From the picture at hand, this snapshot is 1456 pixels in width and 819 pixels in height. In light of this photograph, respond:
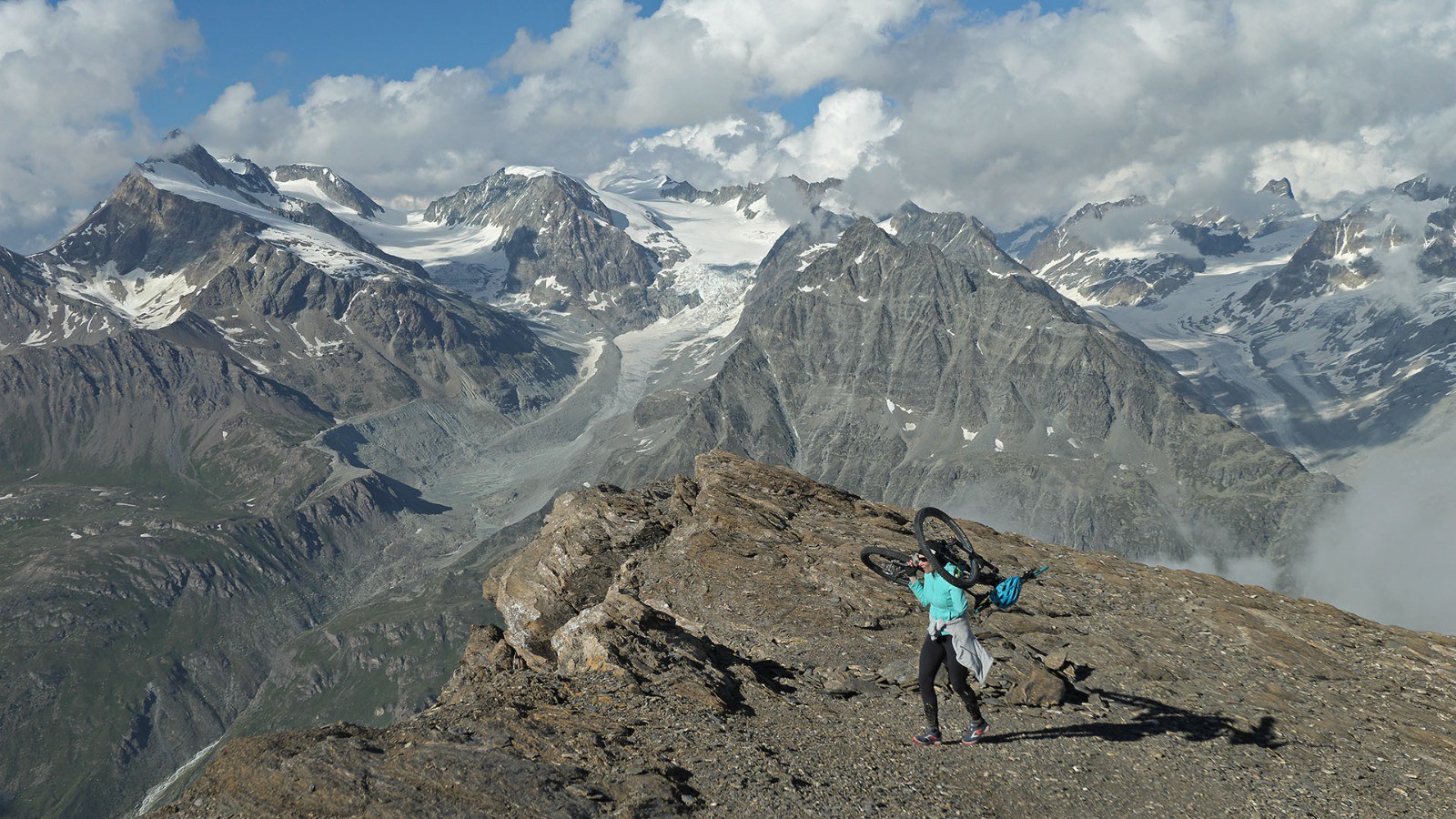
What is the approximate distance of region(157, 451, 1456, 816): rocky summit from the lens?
651 inches

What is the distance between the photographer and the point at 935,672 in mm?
20094

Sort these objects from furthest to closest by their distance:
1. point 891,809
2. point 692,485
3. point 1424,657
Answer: point 692,485, point 1424,657, point 891,809

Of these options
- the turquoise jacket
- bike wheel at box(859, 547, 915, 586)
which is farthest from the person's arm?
bike wheel at box(859, 547, 915, 586)

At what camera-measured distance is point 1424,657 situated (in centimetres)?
3083

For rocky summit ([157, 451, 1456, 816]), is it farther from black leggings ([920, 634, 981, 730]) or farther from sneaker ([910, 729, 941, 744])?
black leggings ([920, 634, 981, 730])

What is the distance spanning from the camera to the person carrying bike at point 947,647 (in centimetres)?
1938

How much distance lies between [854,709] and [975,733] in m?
3.70

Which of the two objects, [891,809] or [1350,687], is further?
[1350,687]

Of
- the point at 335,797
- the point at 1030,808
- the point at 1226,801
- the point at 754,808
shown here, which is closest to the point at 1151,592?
the point at 1226,801

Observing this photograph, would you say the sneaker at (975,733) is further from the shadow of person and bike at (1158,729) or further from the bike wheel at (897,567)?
the bike wheel at (897,567)

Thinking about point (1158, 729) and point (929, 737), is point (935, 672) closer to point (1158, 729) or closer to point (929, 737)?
point (929, 737)

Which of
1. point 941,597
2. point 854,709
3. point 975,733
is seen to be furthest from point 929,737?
point 941,597

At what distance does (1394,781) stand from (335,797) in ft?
80.9

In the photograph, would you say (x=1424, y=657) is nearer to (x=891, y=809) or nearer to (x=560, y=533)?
(x=891, y=809)
